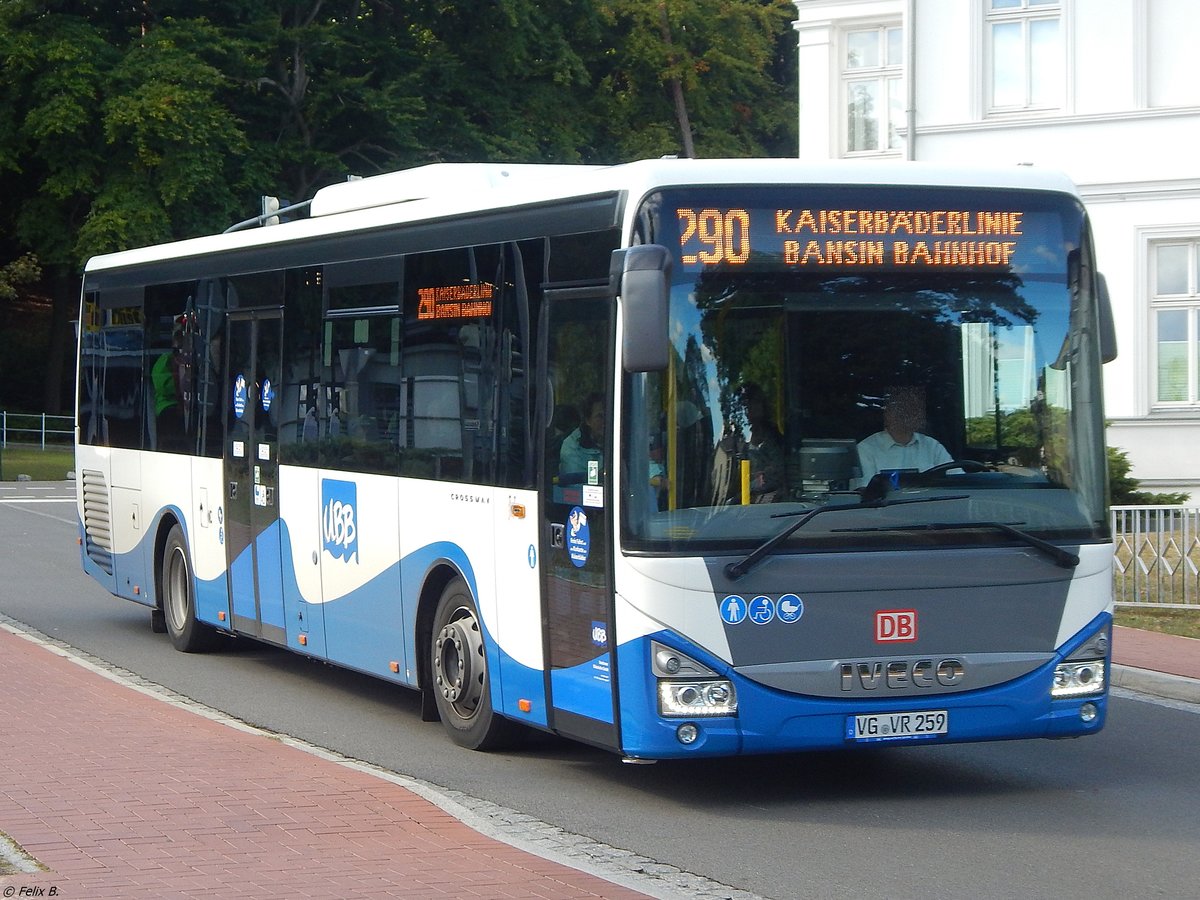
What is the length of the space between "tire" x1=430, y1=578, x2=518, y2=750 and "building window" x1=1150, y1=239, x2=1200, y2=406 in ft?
56.6

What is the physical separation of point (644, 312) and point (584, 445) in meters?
0.98

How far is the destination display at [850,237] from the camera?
26.7 ft

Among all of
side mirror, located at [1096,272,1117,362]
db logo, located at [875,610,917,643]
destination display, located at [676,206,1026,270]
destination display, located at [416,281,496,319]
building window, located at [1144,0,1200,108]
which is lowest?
db logo, located at [875,610,917,643]

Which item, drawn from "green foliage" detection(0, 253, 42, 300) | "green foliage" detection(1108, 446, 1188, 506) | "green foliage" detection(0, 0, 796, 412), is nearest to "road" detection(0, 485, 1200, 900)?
"green foliage" detection(1108, 446, 1188, 506)

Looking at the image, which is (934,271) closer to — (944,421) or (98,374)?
(944,421)

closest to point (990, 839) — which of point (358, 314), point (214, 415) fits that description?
point (358, 314)

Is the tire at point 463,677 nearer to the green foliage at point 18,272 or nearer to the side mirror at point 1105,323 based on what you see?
the side mirror at point 1105,323

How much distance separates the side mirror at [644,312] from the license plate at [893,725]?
1832 millimetres

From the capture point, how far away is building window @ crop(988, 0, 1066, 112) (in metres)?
26.1

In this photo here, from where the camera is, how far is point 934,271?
841 centimetres

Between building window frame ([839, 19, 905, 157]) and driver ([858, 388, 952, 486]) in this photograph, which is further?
building window frame ([839, 19, 905, 157])

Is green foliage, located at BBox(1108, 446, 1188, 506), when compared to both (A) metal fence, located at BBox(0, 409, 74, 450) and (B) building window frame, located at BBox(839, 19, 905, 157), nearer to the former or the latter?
(B) building window frame, located at BBox(839, 19, 905, 157)

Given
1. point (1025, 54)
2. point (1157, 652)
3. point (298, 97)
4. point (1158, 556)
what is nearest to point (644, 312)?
point (1157, 652)

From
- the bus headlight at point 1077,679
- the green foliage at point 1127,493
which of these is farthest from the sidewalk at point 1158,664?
the green foliage at point 1127,493
